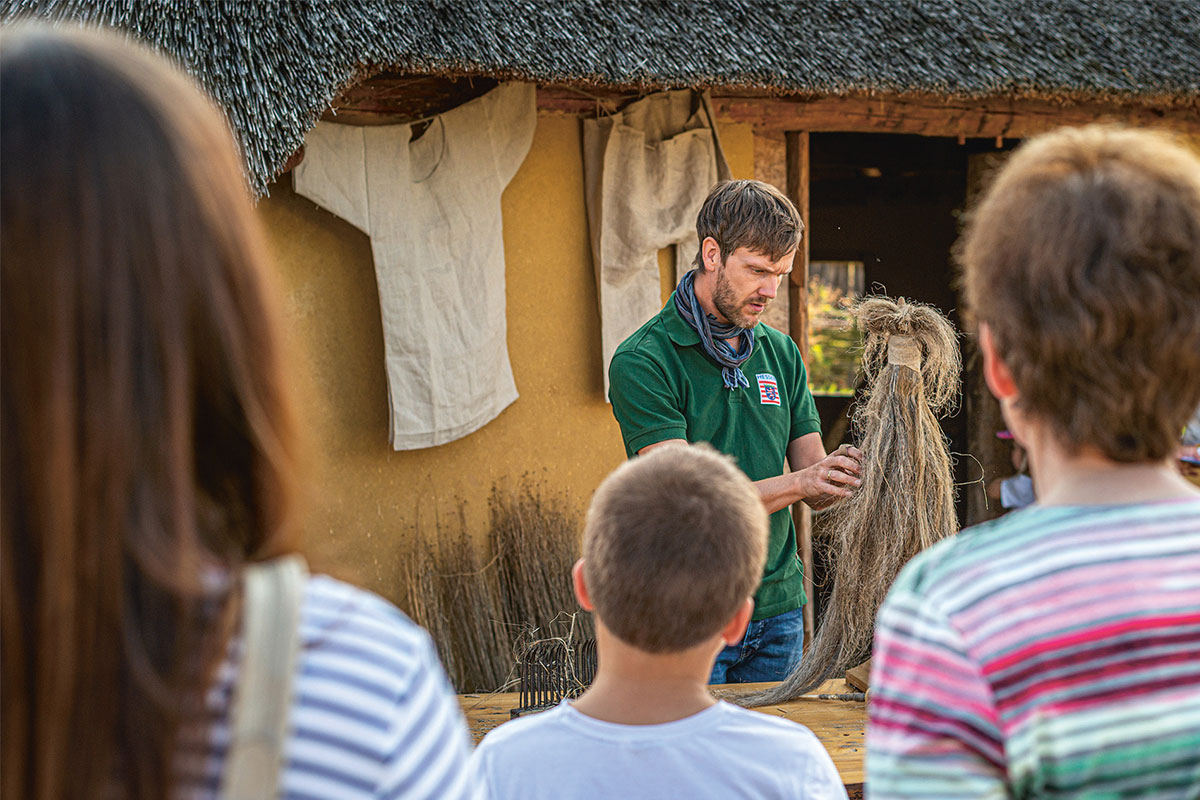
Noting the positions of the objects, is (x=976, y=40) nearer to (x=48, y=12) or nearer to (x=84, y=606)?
(x=48, y=12)

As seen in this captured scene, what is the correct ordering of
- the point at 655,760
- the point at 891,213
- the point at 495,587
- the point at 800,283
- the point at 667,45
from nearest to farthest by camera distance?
the point at 655,760, the point at 667,45, the point at 495,587, the point at 800,283, the point at 891,213

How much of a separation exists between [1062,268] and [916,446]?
1.50m

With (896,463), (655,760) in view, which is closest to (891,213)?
(896,463)

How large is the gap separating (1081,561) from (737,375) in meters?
1.86

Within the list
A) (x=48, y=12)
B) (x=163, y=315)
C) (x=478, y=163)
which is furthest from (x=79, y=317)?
(x=478, y=163)

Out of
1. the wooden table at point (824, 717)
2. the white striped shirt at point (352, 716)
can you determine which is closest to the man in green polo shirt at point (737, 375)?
the wooden table at point (824, 717)

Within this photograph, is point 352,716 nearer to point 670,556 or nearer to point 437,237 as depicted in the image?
point 670,556

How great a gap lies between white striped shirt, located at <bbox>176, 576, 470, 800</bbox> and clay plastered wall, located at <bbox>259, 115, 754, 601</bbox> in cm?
345

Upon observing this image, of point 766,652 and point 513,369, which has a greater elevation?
point 513,369

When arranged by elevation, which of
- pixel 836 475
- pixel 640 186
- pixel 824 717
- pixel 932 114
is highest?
pixel 932 114

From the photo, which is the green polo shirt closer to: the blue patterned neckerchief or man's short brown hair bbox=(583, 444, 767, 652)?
the blue patterned neckerchief

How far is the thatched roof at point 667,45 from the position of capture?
355 cm

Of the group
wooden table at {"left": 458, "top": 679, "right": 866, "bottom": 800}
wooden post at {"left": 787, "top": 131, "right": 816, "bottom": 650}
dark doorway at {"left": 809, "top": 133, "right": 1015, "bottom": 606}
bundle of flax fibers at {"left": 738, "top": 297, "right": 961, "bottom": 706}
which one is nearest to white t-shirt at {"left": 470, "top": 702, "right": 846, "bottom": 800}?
wooden table at {"left": 458, "top": 679, "right": 866, "bottom": 800}

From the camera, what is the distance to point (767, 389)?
279 cm
